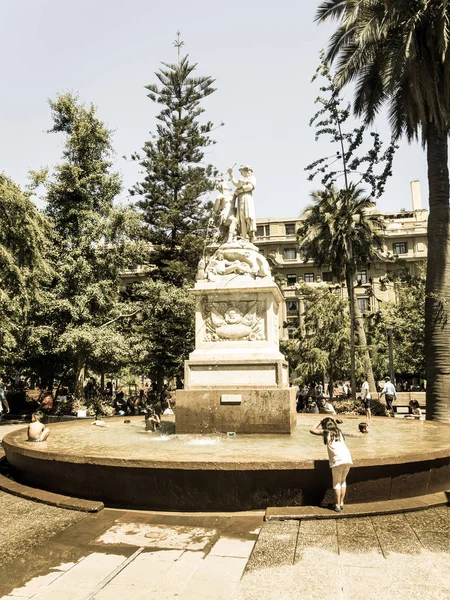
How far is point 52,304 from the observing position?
22031mm

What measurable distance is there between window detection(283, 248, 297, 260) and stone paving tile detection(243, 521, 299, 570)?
59233 millimetres

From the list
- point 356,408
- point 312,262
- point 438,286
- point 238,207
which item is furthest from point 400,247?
point 238,207

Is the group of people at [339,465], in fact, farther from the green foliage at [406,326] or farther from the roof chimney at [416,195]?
the roof chimney at [416,195]

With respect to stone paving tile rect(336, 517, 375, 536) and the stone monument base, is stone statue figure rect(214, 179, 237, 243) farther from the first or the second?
stone paving tile rect(336, 517, 375, 536)

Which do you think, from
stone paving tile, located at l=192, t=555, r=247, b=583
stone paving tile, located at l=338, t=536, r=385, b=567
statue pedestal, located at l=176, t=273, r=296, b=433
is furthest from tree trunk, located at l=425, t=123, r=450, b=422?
stone paving tile, located at l=192, t=555, r=247, b=583

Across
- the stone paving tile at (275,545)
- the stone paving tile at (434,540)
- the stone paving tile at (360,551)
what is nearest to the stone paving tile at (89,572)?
the stone paving tile at (275,545)

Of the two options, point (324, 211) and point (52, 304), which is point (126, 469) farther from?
point (324, 211)

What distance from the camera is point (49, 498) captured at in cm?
598

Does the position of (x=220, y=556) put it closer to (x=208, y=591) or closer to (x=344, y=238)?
(x=208, y=591)

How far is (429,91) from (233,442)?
12165 mm

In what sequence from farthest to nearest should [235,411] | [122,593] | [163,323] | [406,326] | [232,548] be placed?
1. [406,326]
2. [163,323]
3. [235,411]
4. [232,548]
5. [122,593]

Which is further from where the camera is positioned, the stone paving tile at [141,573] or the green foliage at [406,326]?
the green foliage at [406,326]

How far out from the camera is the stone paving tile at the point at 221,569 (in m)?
3.80

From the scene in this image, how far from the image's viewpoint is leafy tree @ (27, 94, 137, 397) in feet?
72.3
